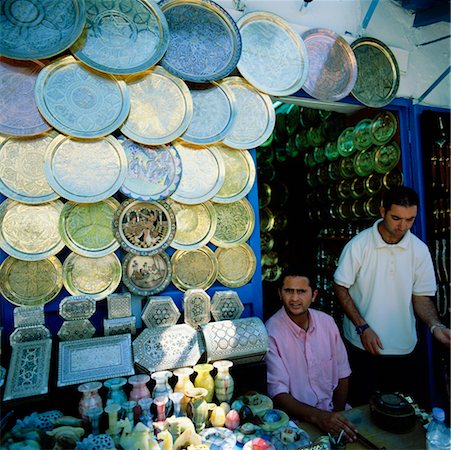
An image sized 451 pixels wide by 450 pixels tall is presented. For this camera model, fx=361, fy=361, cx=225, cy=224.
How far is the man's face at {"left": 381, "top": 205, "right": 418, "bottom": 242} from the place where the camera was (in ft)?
7.59

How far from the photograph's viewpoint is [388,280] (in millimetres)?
2521

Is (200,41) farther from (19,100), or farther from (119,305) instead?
(119,305)

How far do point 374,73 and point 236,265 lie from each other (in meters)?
1.93

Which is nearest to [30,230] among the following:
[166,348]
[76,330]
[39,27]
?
[76,330]

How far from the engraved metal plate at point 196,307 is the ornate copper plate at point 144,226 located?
0.35 metres

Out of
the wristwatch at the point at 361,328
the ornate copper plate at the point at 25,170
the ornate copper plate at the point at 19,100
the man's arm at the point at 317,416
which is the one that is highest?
the ornate copper plate at the point at 19,100

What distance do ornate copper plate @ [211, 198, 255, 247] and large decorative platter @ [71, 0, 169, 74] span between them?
102 centimetres

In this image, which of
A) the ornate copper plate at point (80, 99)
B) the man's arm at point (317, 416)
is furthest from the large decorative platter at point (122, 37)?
the man's arm at point (317, 416)

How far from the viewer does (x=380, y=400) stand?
175 centimetres

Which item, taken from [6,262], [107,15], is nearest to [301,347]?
[6,262]

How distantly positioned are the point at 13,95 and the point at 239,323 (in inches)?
70.5

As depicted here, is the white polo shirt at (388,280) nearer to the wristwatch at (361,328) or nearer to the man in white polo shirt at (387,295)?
the man in white polo shirt at (387,295)

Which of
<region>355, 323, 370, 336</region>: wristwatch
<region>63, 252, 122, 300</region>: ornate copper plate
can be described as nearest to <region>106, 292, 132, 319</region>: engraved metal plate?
<region>63, 252, 122, 300</region>: ornate copper plate

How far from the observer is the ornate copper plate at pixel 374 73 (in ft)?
9.41
